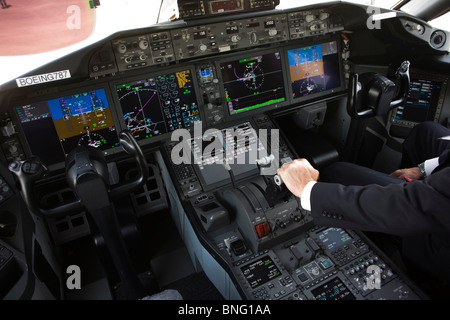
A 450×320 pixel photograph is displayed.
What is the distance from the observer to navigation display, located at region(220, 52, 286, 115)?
2.42 m

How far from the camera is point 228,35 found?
2227 mm

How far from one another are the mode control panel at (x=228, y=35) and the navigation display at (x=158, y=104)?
20cm

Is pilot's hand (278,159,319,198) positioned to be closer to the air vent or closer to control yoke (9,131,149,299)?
control yoke (9,131,149,299)

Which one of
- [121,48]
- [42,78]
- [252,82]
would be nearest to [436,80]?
[252,82]

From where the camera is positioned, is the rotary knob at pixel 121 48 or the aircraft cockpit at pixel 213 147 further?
the rotary knob at pixel 121 48

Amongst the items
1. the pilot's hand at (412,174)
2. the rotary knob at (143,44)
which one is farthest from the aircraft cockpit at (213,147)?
the pilot's hand at (412,174)

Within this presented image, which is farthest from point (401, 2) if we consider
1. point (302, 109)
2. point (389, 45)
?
point (302, 109)

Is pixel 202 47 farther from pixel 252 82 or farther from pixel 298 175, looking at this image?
pixel 298 175

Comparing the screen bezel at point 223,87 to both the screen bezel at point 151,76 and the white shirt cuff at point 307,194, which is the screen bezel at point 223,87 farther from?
the white shirt cuff at point 307,194

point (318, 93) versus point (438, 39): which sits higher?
point (438, 39)

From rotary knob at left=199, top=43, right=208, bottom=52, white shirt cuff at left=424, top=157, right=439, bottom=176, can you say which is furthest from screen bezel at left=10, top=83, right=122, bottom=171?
white shirt cuff at left=424, top=157, right=439, bottom=176

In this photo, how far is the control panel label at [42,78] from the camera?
5.44ft

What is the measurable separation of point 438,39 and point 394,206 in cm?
174

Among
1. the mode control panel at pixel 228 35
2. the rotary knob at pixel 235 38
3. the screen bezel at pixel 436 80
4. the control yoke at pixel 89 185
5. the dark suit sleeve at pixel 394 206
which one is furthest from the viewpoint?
the screen bezel at pixel 436 80
